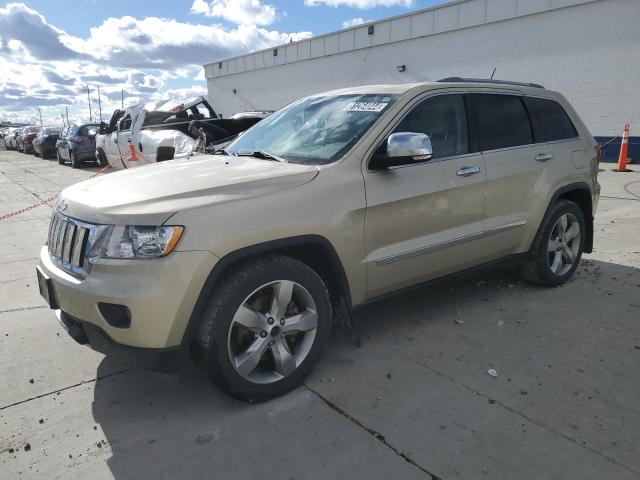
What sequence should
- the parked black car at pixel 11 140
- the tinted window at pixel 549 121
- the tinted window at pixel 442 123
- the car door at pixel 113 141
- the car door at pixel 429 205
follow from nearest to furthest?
the car door at pixel 429 205 < the tinted window at pixel 442 123 < the tinted window at pixel 549 121 < the car door at pixel 113 141 < the parked black car at pixel 11 140

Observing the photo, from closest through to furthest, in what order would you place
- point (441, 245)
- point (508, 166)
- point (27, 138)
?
point (441, 245), point (508, 166), point (27, 138)

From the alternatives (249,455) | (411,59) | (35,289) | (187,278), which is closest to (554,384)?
(249,455)

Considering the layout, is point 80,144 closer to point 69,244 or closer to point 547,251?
point 69,244

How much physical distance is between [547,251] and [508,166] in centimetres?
102

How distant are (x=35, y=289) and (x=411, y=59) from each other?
1709 cm

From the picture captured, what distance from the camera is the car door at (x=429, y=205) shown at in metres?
3.27

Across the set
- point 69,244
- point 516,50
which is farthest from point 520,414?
point 516,50

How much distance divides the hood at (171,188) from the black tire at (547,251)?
245cm

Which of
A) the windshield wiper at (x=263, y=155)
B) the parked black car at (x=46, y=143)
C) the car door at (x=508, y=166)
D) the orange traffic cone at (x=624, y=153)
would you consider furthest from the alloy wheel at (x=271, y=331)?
the parked black car at (x=46, y=143)

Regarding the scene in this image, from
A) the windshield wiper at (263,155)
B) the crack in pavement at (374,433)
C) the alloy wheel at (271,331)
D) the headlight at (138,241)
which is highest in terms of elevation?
the windshield wiper at (263,155)

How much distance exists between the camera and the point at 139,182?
9.87 feet

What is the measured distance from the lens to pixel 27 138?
29.3 m

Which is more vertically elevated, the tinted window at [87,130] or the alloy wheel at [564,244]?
the tinted window at [87,130]

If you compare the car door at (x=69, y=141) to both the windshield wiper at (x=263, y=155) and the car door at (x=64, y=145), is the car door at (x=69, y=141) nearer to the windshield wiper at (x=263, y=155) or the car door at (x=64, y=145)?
the car door at (x=64, y=145)
